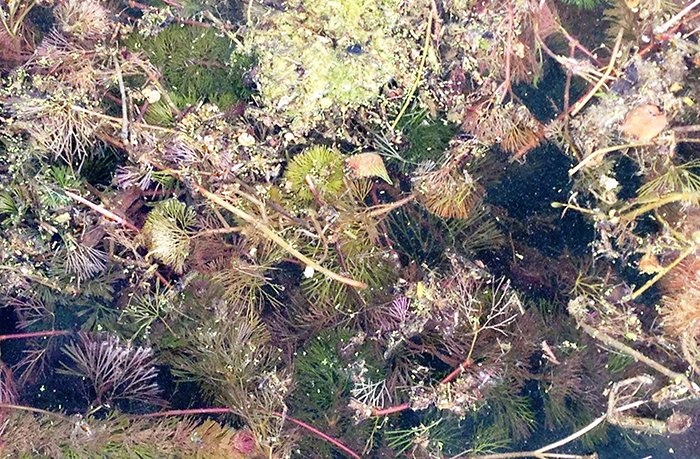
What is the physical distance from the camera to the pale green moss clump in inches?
87.4

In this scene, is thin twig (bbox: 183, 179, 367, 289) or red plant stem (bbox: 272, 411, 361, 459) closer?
thin twig (bbox: 183, 179, 367, 289)

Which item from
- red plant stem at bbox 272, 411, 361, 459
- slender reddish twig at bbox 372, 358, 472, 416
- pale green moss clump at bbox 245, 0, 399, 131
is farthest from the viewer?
red plant stem at bbox 272, 411, 361, 459

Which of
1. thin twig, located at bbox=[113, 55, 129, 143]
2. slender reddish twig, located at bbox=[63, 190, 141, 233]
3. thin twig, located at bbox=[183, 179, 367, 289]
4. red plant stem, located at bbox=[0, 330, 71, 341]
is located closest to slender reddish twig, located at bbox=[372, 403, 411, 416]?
thin twig, located at bbox=[183, 179, 367, 289]

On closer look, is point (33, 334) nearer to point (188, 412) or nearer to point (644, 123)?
point (188, 412)

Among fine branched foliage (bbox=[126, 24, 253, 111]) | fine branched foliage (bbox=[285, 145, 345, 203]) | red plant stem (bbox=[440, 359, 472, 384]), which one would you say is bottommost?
red plant stem (bbox=[440, 359, 472, 384])

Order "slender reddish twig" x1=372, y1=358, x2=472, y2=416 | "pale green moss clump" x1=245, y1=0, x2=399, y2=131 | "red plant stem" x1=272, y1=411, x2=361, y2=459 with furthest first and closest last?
1. "red plant stem" x1=272, y1=411, x2=361, y2=459
2. "slender reddish twig" x1=372, y1=358, x2=472, y2=416
3. "pale green moss clump" x1=245, y1=0, x2=399, y2=131

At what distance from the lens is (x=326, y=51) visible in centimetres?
221

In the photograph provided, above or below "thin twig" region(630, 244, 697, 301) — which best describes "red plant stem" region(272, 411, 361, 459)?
below

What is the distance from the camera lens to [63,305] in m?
2.53

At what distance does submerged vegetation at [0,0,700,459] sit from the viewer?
7.54ft

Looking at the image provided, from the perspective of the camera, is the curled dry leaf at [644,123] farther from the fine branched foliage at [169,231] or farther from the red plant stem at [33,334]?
the red plant stem at [33,334]

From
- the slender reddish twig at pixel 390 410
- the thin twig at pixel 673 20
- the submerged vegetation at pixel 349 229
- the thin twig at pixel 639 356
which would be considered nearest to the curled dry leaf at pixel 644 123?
the submerged vegetation at pixel 349 229

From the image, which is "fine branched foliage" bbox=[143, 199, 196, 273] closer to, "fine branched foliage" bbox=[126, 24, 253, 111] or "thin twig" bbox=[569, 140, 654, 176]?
"fine branched foliage" bbox=[126, 24, 253, 111]

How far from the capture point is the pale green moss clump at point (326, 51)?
7.29 ft
